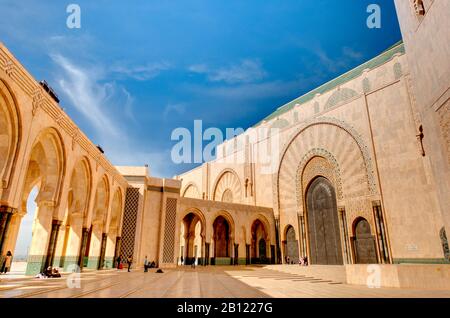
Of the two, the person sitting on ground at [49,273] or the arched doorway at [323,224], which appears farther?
the arched doorway at [323,224]

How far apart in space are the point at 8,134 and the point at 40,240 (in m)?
3.02

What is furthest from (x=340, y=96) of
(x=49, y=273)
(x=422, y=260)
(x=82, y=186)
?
(x=49, y=273)

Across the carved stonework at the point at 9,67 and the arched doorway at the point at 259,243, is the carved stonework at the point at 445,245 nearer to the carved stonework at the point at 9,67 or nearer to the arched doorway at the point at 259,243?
the arched doorway at the point at 259,243

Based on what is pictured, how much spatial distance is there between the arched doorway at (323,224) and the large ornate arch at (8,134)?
1290cm

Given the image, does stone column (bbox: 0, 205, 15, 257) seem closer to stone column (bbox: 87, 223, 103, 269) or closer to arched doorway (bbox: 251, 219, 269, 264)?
stone column (bbox: 87, 223, 103, 269)

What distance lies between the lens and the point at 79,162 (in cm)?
886

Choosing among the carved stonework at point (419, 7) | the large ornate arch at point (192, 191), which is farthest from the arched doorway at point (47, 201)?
the large ornate arch at point (192, 191)

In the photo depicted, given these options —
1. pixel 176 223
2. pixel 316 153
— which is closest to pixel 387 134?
pixel 316 153

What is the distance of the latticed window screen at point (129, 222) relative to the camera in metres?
12.8

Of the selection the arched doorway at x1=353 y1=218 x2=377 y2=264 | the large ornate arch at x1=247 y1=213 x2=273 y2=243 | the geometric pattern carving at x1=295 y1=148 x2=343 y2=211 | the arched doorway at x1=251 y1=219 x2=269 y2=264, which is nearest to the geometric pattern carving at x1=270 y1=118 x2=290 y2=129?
the geometric pattern carving at x1=295 y1=148 x2=343 y2=211

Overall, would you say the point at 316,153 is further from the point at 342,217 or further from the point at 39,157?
the point at 39,157

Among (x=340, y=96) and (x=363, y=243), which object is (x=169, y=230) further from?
(x=340, y=96)

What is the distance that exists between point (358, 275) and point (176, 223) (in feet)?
30.6

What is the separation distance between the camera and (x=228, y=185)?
21703 millimetres
